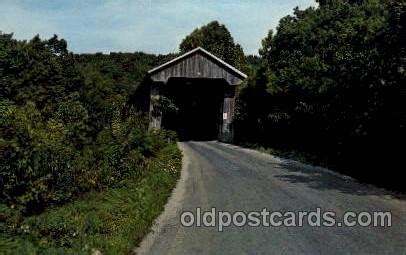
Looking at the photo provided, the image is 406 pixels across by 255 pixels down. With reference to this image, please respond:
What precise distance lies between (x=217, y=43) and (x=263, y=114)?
3196 centimetres

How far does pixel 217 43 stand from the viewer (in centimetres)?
6444

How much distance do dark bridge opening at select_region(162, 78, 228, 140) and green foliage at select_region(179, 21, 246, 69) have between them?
11854mm

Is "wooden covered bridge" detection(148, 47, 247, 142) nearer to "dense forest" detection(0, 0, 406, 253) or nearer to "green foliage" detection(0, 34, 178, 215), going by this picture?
"dense forest" detection(0, 0, 406, 253)

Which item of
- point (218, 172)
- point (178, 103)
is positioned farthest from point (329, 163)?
point (178, 103)

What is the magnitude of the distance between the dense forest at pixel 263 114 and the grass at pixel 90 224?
11cm

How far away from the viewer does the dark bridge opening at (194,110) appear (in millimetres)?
45844

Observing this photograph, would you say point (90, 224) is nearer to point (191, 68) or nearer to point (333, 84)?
point (333, 84)

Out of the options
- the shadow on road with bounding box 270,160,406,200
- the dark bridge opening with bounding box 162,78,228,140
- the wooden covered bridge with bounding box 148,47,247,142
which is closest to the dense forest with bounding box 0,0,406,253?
the shadow on road with bounding box 270,160,406,200

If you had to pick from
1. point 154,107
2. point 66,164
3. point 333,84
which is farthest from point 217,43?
point 66,164

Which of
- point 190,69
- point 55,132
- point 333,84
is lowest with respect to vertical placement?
point 55,132

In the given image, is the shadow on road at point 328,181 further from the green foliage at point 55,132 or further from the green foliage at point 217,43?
the green foliage at point 217,43

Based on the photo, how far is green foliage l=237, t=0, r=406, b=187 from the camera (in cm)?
1764

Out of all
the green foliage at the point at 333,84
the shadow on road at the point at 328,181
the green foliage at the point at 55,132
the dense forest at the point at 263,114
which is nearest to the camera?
the green foliage at the point at 55,132

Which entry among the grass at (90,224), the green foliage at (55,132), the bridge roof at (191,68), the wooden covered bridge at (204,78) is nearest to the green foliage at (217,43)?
the wooden covered bridge at (204,78)
